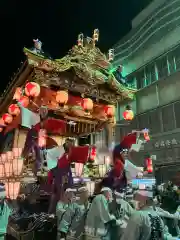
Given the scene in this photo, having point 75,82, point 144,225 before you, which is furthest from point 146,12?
point 144,225

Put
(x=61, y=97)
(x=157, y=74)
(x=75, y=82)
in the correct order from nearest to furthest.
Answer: (x=61, y=97) → (x=75, y=82) → (x=157, y=74)

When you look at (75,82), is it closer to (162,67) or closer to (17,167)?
(17,167)

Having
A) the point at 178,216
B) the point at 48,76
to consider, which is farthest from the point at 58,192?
the point at 48,76

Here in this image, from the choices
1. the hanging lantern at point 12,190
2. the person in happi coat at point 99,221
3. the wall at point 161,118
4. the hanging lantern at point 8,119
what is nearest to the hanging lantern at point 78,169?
the hanging lantern at point 12,190

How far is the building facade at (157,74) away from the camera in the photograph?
14.9 meters

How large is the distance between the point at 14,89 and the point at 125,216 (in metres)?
7.95

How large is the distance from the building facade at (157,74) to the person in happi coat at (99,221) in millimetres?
10420

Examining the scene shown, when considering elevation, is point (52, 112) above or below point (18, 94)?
below

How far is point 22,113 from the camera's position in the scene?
6867 mm

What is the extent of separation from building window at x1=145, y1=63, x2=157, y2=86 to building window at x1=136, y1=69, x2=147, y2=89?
36 centimetres

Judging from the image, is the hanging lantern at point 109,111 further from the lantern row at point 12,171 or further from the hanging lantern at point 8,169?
the hanging lantern at point 8,169

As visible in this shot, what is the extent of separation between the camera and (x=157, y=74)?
17.0m

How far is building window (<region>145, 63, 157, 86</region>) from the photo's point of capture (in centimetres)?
1730

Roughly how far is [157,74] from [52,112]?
1036 centimetres
